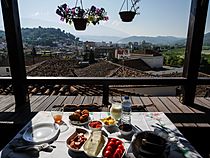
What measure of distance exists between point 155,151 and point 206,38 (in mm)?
2414

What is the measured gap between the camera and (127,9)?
94.3 inches

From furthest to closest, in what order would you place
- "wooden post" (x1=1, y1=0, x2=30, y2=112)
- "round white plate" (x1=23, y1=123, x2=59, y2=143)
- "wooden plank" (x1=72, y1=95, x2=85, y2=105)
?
1. "wooden plank" (x1=72, y1=95, x2=85, y2=105)
2. "wooden post" (x1=1, y1=0, x2=30, y2=112)
3. "round white plate" (x1=23, y1=123, x2=59, y2=143)

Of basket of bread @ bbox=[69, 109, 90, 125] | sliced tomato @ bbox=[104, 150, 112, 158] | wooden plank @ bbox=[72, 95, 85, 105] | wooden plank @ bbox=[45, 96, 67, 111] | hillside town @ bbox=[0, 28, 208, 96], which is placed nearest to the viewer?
sliced tomato @ bbox=[104, 150, 112, 158]

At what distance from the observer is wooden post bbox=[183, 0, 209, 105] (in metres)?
2.62

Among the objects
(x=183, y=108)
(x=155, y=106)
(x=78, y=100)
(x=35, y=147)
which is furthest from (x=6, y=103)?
(x=183, y=108)

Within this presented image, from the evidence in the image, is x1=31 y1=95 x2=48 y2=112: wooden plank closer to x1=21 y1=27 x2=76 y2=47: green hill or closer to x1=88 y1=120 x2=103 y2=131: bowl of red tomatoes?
x1=21 y1=27 x2=76 y2=47: green hill

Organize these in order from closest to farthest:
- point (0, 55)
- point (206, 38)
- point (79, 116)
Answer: point (79, 116), point (206, 38), point (0, 55)

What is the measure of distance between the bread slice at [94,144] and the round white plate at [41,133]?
0.30 meters

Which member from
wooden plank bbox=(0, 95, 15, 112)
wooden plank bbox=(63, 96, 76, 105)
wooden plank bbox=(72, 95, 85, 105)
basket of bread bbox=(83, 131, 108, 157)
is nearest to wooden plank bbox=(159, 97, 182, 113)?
wooden plank bbox=(72, 95, 85, 105)

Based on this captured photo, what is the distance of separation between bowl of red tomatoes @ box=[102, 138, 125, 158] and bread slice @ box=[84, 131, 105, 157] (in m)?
0.04

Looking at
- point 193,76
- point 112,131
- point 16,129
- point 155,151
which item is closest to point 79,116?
point 112,131

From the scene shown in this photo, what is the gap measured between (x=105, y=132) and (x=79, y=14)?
1.56 m

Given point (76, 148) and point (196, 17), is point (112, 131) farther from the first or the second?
point (196, 17)

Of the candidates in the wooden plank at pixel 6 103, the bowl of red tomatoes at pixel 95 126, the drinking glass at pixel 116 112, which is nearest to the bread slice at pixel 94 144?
the bowl of red tomatoes at pixel 95 126
